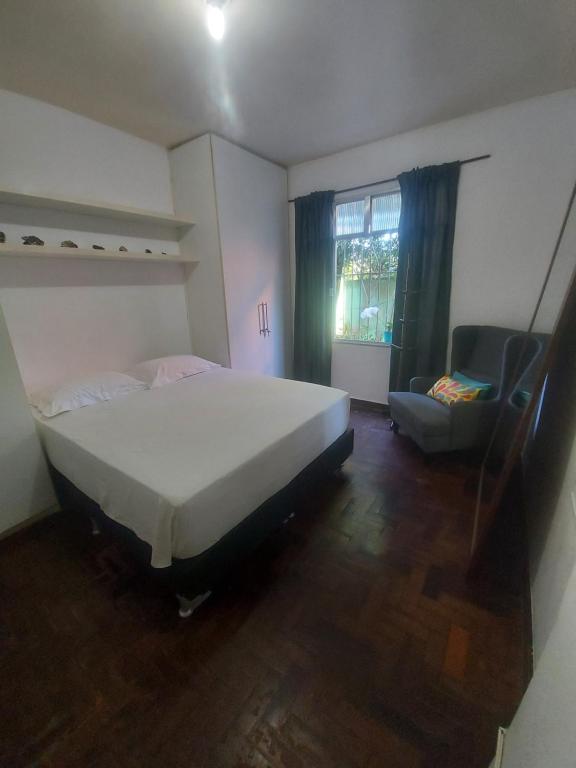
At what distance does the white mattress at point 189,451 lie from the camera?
127cm

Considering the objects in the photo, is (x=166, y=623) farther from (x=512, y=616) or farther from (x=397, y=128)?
(x=397, y=128)

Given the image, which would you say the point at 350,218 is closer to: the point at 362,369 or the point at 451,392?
the point at 362,369

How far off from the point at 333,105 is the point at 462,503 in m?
3.08

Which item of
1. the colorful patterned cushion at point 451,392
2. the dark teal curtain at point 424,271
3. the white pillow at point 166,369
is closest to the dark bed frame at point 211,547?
the white pillow at point 166,369

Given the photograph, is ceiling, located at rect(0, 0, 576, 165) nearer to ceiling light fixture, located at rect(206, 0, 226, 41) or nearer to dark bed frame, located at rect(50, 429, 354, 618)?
ceiling light fixture, located at rect(206, 0, 226, 41)

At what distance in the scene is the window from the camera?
124 inches

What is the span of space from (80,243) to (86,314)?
0.57 metres

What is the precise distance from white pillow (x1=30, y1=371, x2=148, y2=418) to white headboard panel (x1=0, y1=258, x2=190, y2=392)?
32cm

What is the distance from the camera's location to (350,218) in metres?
3.34

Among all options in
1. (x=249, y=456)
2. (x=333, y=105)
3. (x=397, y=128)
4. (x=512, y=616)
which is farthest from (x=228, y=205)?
(x=512, y=616)

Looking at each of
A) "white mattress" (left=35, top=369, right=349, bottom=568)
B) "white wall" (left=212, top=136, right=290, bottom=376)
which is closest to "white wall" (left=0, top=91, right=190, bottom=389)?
"white wall" (left=212, top=136, right=290, bottom=376)

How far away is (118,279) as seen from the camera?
2.76 meters

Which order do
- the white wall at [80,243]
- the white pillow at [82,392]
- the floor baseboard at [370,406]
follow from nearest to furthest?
the white pillow at [82,392] < the white wall at [80,243] < the floor baseboard at [370,406]

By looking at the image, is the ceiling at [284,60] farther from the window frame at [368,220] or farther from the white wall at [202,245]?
the window frame at [368,220]
